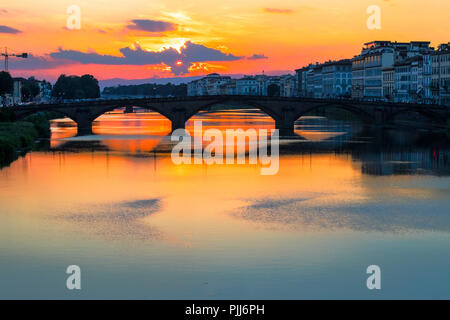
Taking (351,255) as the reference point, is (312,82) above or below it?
above

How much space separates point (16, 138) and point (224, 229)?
101 feet

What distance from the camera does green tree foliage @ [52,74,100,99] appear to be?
6388 inches

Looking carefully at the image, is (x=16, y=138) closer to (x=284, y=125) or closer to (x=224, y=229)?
(x=224, y=229)

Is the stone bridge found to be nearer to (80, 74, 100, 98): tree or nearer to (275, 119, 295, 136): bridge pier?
(275, 119, 295, 136): bridge pier

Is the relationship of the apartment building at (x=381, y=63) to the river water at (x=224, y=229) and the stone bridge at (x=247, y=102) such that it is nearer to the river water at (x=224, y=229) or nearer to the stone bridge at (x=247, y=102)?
the stone bridge at (x=247, y=102)

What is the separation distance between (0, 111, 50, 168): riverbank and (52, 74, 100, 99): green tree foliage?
97561mm

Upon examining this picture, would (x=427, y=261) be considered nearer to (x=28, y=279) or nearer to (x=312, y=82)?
(x=28, y=279)

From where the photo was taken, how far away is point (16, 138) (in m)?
50.4

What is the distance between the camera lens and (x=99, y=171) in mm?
38531

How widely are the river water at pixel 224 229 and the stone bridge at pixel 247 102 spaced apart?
31.1 metres

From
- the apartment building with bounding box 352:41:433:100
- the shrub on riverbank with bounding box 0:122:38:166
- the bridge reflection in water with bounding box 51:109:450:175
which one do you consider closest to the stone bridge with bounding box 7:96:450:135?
the bridge reflection in water with bounding box 51:109:450:175

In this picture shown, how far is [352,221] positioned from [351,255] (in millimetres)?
4641

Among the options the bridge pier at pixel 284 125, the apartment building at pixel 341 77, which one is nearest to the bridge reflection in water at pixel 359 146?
the bridge pier at pixel 284 125
